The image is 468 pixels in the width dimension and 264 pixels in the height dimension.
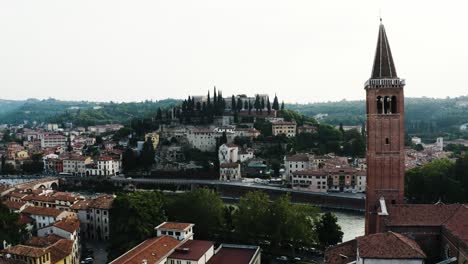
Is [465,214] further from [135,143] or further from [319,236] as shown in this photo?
[135,143]

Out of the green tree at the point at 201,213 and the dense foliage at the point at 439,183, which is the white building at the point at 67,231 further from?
the dense foliage at the point at 439,183

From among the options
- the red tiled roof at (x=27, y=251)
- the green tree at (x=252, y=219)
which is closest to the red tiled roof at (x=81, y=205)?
the red tiled roof at (x=27, y=251)

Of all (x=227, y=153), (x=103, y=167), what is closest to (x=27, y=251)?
(x=227, y=153)

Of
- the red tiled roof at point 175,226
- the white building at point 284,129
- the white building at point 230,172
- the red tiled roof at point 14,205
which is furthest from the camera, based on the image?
the white building at point 284,129

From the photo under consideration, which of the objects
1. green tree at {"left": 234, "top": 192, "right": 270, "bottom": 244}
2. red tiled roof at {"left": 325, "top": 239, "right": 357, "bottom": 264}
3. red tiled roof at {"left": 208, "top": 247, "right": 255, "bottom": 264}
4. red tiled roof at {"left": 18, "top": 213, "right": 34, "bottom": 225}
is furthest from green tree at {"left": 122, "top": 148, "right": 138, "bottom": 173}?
red tiled roof at {"left": 325, "top": 239, "right": 357, "bottom": 264}

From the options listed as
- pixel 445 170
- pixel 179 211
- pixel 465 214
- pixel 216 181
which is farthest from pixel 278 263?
pixel 216 181

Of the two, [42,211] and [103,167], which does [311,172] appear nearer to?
[42,211]

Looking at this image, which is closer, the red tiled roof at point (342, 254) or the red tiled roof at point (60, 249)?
the red tiled roof at point (342, 254)
